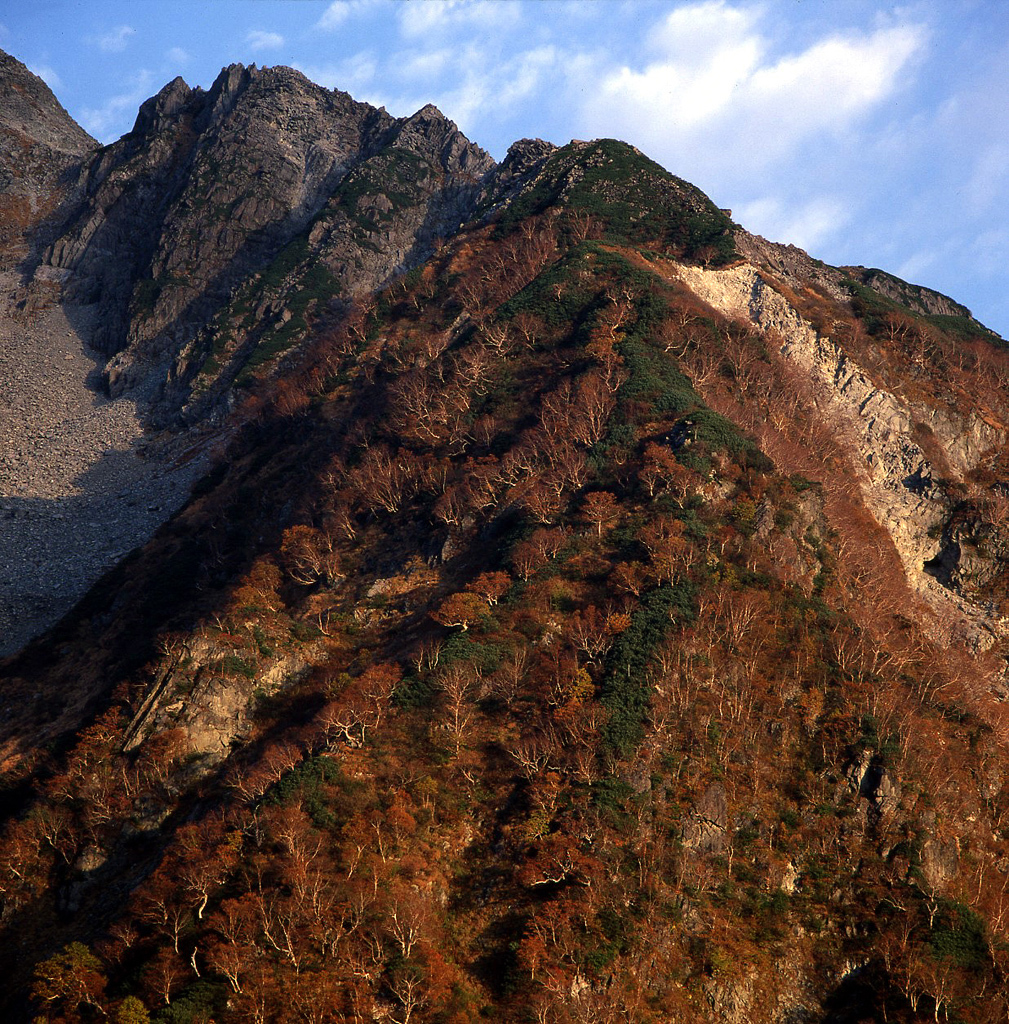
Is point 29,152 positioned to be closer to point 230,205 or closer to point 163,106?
point 163,106

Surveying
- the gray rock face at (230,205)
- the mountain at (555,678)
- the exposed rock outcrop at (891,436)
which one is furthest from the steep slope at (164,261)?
the exposed rock outcrop at (891,436)

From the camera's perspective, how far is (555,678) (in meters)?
48.0

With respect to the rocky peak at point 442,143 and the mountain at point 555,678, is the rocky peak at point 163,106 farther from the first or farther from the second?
the mountain at point 555,678

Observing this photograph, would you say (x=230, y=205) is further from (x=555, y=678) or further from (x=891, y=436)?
(x=555, y=678)

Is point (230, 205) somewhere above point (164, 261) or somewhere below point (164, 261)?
above

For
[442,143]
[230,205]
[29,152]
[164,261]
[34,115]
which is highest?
[442,143]

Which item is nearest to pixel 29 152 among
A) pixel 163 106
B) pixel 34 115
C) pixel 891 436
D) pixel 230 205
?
pixel 34 115

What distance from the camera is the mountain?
36781mm

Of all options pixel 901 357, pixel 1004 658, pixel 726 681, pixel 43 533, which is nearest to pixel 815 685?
pixel 726 681

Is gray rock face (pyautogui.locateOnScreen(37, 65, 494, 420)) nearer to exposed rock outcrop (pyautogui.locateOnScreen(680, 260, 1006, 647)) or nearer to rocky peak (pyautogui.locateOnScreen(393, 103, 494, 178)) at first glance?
rocky peak (pyautogui.locateOnScreen(393, 103, 494, 178))

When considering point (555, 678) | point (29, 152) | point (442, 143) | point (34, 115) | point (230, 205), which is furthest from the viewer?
point (34, 115)

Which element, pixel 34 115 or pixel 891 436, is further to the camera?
pixel 34 115

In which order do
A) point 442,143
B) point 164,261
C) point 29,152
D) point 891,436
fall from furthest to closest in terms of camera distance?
point 29,152
point 442,143
point 164,261
point 891,436

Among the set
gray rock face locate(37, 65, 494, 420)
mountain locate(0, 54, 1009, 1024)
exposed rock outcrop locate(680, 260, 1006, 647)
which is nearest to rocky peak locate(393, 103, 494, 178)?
gray rock face locate(37, 65, 494, 420)
